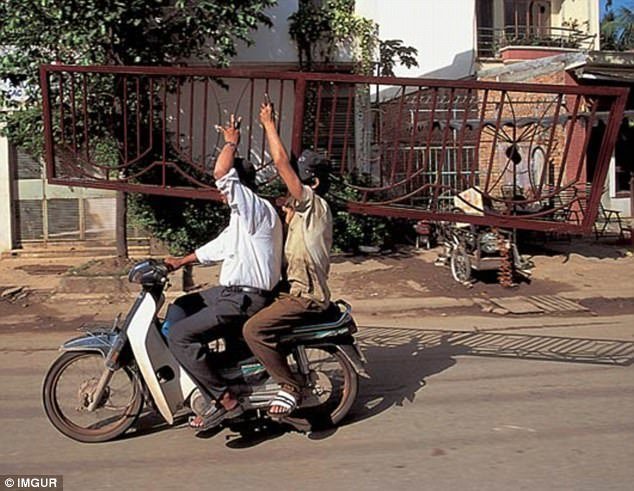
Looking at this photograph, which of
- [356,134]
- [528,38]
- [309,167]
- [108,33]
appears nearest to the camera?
[309,167]

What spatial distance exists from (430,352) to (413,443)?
256cm

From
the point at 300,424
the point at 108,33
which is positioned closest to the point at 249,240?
the point at 300,424

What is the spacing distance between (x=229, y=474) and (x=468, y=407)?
6.68ft

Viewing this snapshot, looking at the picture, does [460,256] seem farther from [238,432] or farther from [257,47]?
[238,432]

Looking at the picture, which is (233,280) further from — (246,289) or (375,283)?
(375,283)

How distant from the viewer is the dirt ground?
10.0 m

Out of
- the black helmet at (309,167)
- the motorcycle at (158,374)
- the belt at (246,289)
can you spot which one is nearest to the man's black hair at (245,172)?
the black helmet at (309,167)

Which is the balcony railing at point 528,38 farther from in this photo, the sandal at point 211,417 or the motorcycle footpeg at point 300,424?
the sandal at point 211,417

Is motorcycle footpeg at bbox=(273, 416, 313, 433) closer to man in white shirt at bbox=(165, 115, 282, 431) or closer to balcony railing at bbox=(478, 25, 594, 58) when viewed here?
man in white shirt at bbox=(165, 115, 282, 431)

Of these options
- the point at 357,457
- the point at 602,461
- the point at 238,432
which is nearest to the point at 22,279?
the point at 238,432

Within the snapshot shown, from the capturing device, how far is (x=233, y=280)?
15.9ft

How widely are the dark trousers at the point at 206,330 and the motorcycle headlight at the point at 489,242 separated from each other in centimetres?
716

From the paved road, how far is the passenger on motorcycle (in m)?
0.50

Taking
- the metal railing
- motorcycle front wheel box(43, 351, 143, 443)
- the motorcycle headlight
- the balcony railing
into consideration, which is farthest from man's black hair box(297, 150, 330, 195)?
the balcony railing
